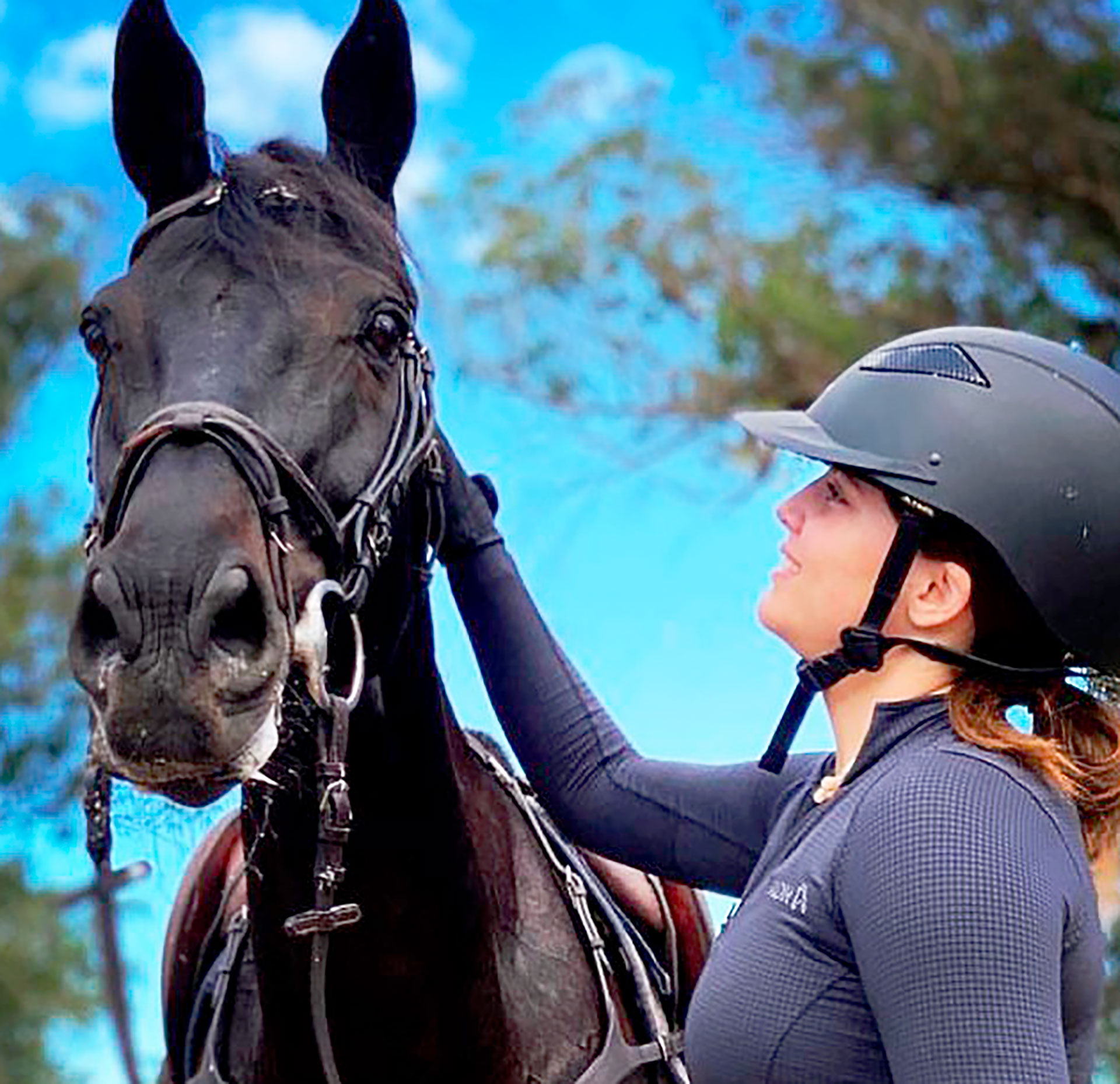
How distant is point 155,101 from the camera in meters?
2.86

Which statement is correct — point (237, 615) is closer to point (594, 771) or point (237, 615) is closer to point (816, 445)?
point (816, 445)

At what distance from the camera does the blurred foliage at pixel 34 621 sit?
44.3 feet

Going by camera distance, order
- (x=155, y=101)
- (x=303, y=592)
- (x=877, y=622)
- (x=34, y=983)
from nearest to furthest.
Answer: (x=877, y=622), (x=303, y=592), (x=155, y=101), (x=34, y=983)

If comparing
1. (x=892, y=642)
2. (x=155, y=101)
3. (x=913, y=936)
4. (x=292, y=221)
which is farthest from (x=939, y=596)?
(x=155, y=101)

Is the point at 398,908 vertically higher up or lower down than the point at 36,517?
lower down

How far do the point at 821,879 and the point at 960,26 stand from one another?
9.26 metres

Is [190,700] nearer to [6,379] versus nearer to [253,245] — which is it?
[253,245]

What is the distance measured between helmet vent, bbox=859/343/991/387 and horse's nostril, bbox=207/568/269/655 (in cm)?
79

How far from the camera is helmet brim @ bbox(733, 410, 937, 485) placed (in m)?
2.25

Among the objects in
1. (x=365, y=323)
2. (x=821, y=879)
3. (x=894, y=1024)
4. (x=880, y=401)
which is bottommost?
(x=894, y=1024)

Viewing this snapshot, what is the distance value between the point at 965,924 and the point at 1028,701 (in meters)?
0.44

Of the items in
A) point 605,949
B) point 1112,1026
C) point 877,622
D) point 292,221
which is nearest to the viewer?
point 877,622

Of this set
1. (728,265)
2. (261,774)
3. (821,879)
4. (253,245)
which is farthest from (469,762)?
(728,265)

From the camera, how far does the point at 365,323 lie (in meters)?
2.65
